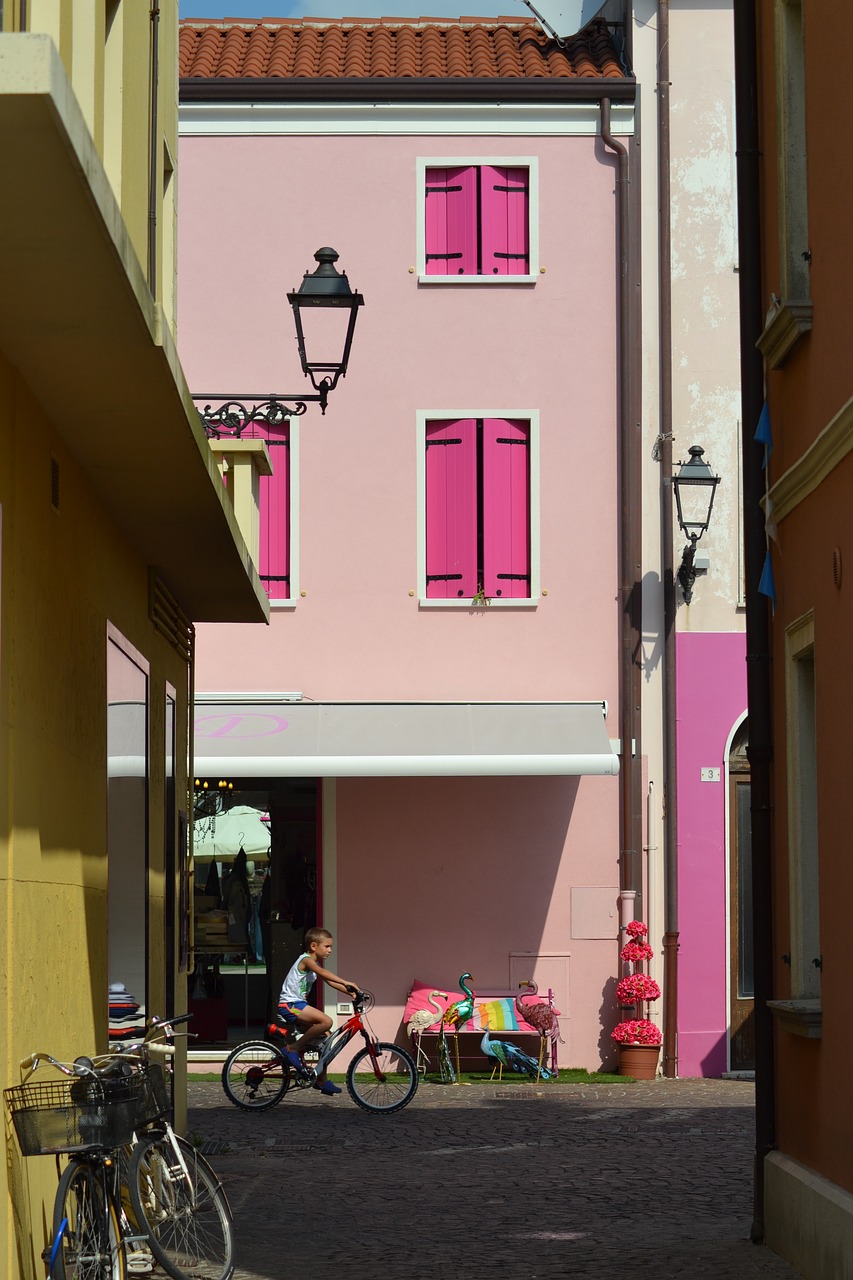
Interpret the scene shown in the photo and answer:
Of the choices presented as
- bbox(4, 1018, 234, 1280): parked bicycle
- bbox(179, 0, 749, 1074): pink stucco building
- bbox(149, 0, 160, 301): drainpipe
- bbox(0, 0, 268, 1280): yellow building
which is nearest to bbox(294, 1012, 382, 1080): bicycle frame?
bbox(179, 0, 749, 1074): pink stucco building

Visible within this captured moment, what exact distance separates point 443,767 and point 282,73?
733cm

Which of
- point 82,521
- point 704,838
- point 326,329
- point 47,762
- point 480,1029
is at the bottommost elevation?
point 480,1029

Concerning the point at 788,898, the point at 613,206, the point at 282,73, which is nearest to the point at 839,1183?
the point at 788,898

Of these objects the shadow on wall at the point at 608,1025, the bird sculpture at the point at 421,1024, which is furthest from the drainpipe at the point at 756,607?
the shadow on wall at the point at 608,1025

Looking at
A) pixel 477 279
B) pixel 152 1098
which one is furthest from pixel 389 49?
pixel 152 1098

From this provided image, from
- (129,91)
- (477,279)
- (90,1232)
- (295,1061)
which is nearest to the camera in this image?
(90,1232)

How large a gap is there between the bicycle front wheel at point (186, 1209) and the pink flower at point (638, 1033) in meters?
10.00

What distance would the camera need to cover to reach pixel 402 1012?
18203 millimetres

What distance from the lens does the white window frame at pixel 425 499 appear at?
1852 cm

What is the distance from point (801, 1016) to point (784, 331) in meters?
3.14

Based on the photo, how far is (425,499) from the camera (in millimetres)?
18672

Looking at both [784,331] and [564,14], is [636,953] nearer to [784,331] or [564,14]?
[784,331]

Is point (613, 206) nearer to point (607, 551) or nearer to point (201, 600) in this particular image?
point (607, 551)

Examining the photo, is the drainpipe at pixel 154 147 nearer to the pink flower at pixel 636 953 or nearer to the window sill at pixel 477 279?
the window sill at pixel 477 279
